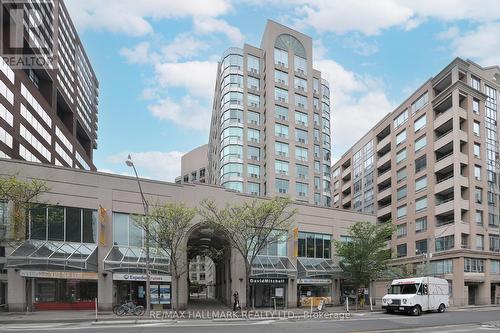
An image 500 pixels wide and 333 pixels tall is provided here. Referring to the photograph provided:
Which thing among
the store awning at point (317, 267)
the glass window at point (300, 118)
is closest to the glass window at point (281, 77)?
the glass window at point (300, 118)

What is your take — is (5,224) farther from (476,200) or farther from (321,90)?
(321,90)

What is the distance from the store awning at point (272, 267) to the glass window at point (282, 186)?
110ft

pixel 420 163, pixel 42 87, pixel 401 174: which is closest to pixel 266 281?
pixel 420 163

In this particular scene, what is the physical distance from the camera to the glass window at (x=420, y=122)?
7019 cm

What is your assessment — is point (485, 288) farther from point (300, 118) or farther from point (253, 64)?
point (253, 64)

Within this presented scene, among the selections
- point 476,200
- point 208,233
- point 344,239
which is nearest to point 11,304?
point 208,233

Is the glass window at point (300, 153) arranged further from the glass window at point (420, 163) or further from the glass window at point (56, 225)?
the glass window at point (56, 225)

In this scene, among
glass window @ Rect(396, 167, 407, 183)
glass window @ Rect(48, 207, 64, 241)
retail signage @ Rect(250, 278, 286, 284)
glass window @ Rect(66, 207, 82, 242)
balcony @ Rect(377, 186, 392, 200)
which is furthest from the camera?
balcony @ Rect(377, 186, 392, 200)

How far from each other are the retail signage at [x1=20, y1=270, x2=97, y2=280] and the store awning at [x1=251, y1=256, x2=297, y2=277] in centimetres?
1272

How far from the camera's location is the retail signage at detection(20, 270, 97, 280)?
30016 mm

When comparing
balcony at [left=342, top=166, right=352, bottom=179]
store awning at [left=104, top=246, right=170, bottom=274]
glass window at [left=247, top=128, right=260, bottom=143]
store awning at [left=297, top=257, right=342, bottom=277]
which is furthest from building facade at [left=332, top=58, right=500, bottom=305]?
store awning at [left=104, top=246, right=170, bottom=274]

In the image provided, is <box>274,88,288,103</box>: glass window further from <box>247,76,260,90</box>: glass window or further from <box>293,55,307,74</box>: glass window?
<box>293,55,307,74</box>: glass window

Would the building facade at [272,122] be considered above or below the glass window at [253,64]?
below

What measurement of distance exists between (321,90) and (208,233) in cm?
5581
